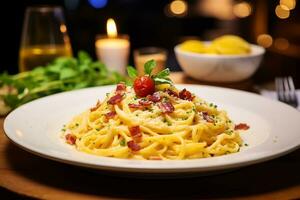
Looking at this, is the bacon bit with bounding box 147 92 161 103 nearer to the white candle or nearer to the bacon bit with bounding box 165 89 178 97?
the bacon bit with bounding box 165 89 178 97

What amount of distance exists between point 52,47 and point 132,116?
1.16 meters

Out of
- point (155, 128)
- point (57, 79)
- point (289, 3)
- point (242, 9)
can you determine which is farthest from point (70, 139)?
point (242, 9)

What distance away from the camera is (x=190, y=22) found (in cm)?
541

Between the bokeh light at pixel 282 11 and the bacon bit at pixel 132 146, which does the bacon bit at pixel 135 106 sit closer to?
the bacon bit at pixel 132 146

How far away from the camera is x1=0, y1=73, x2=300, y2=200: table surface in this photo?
115 centimetres

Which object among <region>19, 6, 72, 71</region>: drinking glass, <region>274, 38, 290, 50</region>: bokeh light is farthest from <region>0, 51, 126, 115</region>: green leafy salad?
<region>274, 38, 290, 50</region>: bokeh light

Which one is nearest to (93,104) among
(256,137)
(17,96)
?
(17,96)

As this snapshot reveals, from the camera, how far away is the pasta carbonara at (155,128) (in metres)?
1.37

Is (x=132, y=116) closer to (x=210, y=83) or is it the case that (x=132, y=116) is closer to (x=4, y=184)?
(x=4, y=184)

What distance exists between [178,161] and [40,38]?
1.48 meters

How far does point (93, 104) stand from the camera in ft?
5.93

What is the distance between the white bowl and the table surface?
3.06 ft

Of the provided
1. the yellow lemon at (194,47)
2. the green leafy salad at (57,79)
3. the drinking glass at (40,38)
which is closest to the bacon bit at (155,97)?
the green leafy salad at (57,79)

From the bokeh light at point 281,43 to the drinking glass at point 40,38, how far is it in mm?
3381
